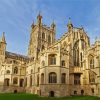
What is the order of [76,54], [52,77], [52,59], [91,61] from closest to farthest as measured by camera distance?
[52,77]
[52,59]
[91,61]
[76,54]

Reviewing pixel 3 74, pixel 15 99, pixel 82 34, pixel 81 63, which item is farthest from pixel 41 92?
pixel 3 74

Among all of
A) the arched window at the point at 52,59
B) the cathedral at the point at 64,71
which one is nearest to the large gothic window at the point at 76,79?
the cathedral at the point at 64,71

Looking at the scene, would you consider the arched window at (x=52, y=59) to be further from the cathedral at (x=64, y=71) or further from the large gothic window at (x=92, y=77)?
the large gothic window at (x=92, y=77)

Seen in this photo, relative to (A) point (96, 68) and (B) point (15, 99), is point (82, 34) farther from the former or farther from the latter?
(B) point (15, 99)

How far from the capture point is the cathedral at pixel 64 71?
4928 cm

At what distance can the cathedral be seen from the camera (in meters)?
49.3

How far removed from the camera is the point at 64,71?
5119 centimetres

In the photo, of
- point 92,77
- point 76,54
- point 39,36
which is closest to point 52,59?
point 76,54

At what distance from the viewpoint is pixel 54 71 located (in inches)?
1961

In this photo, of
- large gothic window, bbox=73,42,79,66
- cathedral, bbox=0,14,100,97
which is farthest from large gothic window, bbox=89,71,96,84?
large gothic window, bbox=73,42,79,66

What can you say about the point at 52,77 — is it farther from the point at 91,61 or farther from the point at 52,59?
the point at 91,61

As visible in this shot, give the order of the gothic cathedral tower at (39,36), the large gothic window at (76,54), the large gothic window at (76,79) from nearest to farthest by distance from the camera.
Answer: the large gothic window at (76,79), the large gothic window at (76,54), the gothic cathedral tower at (39,36)

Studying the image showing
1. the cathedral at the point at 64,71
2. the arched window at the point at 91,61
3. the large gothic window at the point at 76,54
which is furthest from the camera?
the large gothic window at the point at 76,54

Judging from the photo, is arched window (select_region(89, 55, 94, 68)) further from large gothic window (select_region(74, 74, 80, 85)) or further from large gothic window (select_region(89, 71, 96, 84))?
large gothic window (select_region(74, 74, 80, 85))
